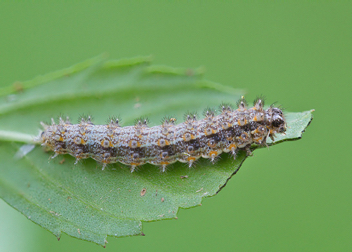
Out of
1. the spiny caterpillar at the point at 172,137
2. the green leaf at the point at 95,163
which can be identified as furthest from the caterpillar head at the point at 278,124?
the green leaf at the point at 95,163

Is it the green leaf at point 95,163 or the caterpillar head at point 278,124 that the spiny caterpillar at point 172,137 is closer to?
the caterpillar head at point 278,124

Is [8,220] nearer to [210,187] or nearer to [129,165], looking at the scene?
[129,165]

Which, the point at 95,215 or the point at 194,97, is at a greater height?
the point at 194,97

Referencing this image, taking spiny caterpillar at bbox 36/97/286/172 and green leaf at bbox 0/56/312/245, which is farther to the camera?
spiny caterpillar at bbox 36/97/286/172

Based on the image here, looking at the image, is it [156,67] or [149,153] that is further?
[156,67]

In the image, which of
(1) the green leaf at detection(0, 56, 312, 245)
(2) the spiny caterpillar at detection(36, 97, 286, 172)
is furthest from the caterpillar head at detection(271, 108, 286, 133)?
(1) the green leaf at detection(0, 56, 312, 245)

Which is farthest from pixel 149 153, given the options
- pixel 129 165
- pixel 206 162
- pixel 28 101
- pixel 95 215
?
pixel 28 101

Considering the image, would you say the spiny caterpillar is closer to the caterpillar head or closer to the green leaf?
the caterpillar head

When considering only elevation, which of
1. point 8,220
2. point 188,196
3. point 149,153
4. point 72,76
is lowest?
point 8,220

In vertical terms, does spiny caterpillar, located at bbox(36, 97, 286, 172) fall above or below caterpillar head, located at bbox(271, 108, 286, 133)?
below
